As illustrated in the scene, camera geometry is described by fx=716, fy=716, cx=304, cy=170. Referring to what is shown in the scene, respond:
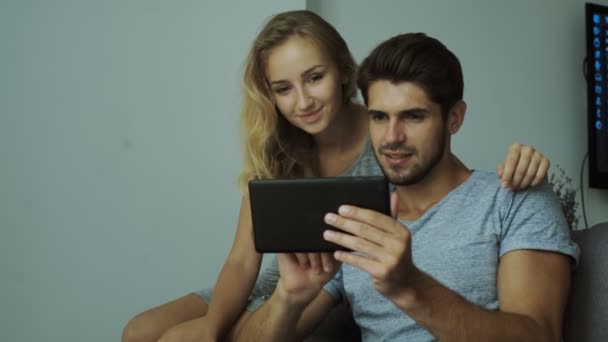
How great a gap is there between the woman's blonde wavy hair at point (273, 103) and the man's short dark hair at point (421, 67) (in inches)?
16.8

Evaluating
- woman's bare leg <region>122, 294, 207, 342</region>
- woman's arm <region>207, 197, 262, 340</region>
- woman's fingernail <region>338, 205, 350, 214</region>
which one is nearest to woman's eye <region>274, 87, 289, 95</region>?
woman's arm <region>207, 197, 262, 340</region>

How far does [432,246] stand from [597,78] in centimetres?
250

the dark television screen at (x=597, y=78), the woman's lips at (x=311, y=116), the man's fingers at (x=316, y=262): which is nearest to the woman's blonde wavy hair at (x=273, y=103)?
the woman's lips at (x=311, y=116)

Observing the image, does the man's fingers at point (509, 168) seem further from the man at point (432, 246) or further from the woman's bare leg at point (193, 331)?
the woman's bare leg at point (193, 331)

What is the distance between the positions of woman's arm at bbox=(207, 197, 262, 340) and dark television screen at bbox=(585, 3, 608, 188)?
2.30 meters

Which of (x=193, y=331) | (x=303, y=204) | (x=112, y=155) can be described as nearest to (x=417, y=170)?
(x=303, y=204)

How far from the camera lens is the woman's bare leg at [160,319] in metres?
1.97

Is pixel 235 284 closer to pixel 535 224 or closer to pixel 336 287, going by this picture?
pixel 336 287

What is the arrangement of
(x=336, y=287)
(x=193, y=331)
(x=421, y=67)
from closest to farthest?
(x=421, y=67), (x=336, y=287), (x=193, y=331)

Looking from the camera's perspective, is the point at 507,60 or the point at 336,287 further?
the point at 507,60

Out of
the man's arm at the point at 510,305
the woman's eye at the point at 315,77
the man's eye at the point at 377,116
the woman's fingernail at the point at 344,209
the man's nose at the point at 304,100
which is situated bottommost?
the man's arm at the point at 510,305

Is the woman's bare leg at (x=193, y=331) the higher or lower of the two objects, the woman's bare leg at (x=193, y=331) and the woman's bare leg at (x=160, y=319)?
the higher

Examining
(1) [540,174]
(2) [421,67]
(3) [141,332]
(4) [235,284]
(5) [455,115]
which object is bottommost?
(3) [141,332]

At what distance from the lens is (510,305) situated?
1274 mm
